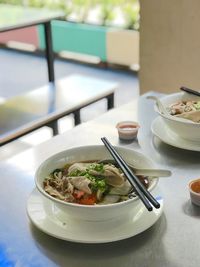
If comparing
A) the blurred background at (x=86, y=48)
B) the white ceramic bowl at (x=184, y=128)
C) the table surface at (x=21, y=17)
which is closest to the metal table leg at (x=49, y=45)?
the table surface at (x=21, y=17)

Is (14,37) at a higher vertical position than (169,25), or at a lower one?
lower

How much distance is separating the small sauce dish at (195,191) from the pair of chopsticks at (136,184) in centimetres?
14

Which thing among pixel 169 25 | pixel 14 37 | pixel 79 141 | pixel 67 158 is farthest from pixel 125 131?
pixel 14 37

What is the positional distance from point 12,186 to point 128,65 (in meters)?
3.70

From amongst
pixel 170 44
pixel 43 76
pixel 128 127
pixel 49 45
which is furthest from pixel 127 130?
pixel 43 76

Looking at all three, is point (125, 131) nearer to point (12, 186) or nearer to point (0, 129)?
point (12, 186)

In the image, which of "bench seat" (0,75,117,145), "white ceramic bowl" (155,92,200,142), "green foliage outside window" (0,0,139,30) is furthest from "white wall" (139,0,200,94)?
"green foliage outside window" (0,0,139,30)

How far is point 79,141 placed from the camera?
1.25 meters

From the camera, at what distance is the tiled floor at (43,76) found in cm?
365

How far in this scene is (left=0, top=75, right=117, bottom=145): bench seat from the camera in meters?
2.07

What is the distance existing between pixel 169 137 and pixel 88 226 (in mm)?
460

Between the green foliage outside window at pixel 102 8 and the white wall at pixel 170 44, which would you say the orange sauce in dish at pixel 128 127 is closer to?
the white wall at pixel 170 44

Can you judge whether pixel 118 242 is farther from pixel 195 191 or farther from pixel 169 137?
pixel 169 137

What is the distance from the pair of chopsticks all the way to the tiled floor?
2.22 meters
